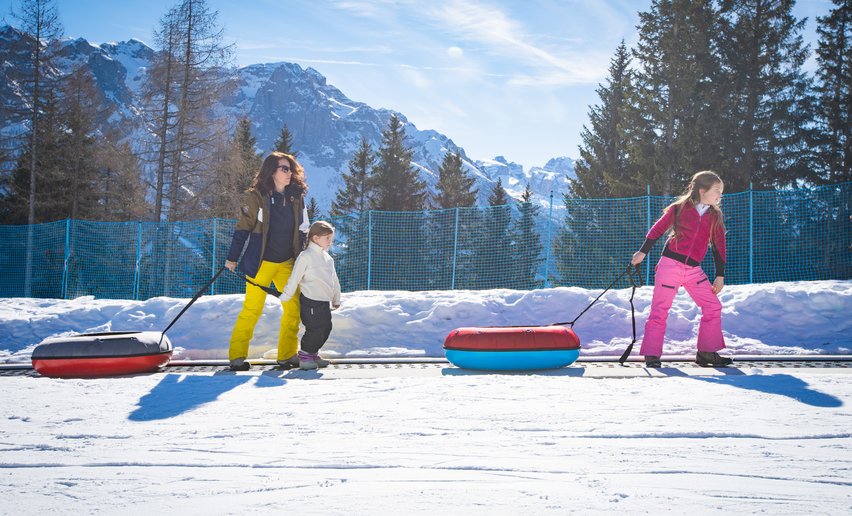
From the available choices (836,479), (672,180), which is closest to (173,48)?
(672,180)

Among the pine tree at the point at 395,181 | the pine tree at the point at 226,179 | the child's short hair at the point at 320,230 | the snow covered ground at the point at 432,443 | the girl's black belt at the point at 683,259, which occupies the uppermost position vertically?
the pine tree at the point at 395,181

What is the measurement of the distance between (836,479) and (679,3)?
2418 cm

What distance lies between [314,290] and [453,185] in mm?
29241

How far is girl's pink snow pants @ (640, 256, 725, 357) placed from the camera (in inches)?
214

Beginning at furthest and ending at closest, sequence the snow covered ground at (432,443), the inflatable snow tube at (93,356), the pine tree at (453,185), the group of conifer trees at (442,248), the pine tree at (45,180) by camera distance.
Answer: the pine tree at (453,185), the pine tree at (45,180), the group of conifer trees at (442,248), the inflatable snow tube at (93,356), the snow covered ground at (432,443)

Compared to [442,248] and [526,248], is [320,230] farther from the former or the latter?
[526,248]

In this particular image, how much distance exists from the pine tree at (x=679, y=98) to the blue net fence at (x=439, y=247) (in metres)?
7.04

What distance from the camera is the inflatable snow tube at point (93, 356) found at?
520 centimetres

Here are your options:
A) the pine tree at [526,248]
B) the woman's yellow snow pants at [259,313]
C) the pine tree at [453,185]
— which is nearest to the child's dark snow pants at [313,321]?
the woman's yellow snow pants at [259,313]

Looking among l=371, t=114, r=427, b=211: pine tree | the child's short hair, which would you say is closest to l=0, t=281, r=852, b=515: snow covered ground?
the child's short hair

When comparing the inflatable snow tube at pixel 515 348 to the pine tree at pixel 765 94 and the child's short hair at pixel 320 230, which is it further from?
the pine tree at pixel 765 94

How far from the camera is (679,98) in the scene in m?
22.2

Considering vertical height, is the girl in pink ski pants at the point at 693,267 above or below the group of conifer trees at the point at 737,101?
below

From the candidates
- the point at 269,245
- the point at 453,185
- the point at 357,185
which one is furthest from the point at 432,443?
the point at 357,185
